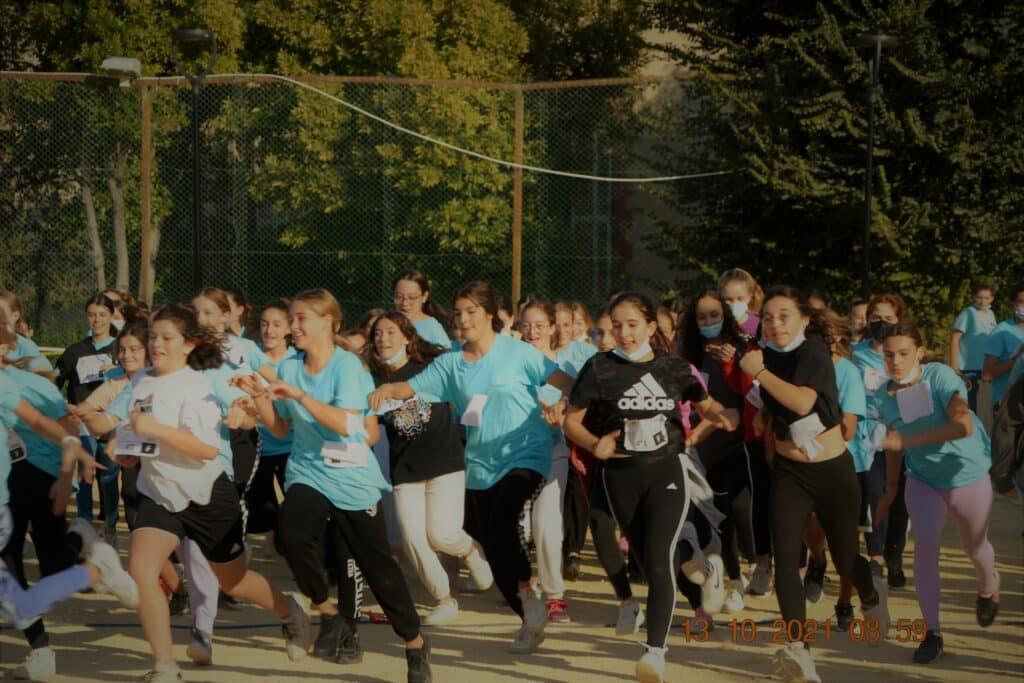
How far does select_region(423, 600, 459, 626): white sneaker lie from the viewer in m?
7.79

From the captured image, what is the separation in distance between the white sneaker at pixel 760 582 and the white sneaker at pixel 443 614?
6.11ft

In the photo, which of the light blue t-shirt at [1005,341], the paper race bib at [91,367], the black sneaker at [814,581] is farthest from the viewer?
the light blue t-shirt at [1005,341]

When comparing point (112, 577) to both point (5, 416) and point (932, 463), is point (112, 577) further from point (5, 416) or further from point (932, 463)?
point (932, 463)

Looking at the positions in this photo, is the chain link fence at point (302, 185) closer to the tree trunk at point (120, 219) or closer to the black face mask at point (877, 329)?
the tree trunk at point (120, 219)

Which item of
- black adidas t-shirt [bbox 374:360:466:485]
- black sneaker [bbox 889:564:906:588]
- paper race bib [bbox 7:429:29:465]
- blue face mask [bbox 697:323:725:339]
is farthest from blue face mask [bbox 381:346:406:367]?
black sneaker [bbox 889:564:906:588]

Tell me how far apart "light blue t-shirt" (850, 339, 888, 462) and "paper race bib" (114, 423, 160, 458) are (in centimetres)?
415

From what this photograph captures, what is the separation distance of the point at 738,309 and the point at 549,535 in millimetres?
1894

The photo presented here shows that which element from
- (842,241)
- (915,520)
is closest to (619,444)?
(915,520)

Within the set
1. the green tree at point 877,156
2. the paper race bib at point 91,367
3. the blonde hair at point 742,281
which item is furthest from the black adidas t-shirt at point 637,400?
the green tree at point 877,156

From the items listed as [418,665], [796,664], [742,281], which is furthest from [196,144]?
[796,664]

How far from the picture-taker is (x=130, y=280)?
1627 cm

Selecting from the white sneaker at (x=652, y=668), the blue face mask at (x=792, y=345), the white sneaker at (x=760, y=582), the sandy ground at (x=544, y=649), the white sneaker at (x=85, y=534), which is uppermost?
the blue face mask at (x=792, y=345)

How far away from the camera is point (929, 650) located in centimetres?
691

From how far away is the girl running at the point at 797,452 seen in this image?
6324 mm
